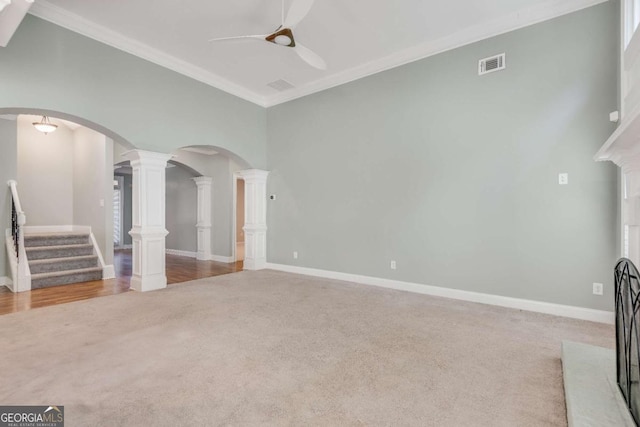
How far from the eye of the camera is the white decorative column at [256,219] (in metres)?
6.01

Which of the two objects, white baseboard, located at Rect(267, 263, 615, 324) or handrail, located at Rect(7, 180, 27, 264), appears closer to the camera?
white baseboard, located at Rect(267, 263, 615, 324)

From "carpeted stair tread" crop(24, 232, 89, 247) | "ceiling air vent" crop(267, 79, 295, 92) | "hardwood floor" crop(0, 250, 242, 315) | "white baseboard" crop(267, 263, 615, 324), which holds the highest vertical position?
"ceiling air vent" crop(267, 79, 295, 92)

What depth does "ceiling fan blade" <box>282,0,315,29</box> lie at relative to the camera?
265 cm

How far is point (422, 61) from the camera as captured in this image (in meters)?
4.29

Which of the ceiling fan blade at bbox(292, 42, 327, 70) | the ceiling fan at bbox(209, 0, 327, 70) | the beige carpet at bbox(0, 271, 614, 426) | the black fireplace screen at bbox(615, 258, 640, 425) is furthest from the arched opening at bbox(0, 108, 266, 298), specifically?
the black fireplace screen at bbox(615, 258, 640, 425)

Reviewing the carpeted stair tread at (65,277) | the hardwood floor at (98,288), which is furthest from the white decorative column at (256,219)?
the carpeted stair tread at (65,277)

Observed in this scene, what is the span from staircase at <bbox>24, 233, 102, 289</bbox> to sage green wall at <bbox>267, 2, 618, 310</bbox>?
152 inches

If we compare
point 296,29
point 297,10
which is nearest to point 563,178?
point 297,10

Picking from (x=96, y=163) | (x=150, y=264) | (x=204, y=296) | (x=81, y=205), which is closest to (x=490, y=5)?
(x=204, y=296)

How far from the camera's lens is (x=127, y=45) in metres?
4.14

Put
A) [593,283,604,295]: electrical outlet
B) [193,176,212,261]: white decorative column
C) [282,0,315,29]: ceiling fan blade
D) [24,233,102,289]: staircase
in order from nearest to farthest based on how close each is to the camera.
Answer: [282,0,315,29]: ceiling fan blade → [593,283,604,295]: electrical outlet → [24,233,102,289]: staircase → [193,176,212,261]: white decorative column

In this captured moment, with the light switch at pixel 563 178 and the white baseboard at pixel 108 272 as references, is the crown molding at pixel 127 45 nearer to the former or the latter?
the white baseboard at pixel 108 272

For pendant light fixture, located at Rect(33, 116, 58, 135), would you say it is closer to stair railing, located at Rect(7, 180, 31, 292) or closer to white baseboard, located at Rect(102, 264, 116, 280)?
stair railing, located at Rect(7, 180, 31, 292)

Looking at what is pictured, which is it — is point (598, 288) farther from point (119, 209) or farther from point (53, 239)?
point (119, 209)
